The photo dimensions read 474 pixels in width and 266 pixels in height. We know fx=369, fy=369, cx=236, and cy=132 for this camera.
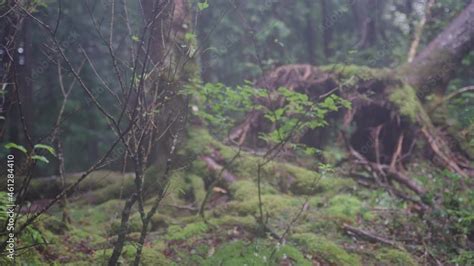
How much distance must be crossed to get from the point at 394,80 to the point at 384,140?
128 cm

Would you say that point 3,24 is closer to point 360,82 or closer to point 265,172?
point 265,172

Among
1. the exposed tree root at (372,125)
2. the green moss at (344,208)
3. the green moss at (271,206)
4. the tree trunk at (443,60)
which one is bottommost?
the green moss at (271,206)

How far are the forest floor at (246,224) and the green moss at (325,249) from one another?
1 cm

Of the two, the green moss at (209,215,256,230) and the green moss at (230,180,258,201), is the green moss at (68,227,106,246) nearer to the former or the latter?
the green moss at (209,215,256,230)

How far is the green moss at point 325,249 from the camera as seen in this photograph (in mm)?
4145

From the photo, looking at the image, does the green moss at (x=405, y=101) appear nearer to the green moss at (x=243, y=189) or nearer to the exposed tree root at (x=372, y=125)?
the exposed tree root at (x=372, y=125)

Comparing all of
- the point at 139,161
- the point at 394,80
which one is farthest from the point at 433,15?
the point at 139,161

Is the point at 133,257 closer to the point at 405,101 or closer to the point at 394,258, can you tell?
the point at 394,258

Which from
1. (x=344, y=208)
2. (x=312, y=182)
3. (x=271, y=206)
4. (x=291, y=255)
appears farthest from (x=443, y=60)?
(x=291, y=255)

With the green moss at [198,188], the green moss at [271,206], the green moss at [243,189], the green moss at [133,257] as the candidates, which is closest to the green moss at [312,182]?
the green moss at [271,206]

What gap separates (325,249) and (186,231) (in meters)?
1.73

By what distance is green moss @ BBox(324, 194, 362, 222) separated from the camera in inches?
205

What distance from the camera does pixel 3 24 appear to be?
3.54 meters

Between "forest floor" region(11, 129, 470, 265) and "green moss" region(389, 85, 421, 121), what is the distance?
1194mm
